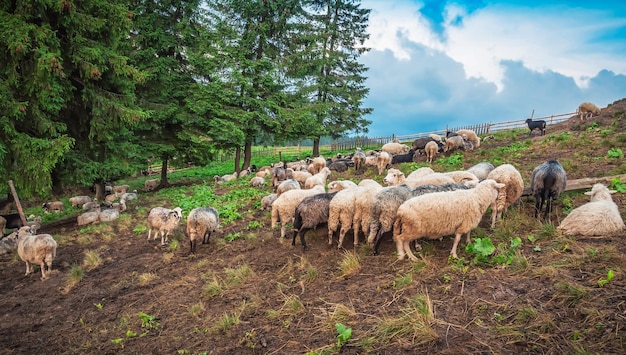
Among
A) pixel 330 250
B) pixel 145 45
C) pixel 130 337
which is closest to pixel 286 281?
pixel 330 250

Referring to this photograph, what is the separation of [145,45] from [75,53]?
8.07m

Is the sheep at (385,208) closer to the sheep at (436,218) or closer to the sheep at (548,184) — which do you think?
the sheep at (436,218)

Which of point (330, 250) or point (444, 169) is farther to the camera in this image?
point (444, 169)

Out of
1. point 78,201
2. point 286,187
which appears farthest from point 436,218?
point 78,201

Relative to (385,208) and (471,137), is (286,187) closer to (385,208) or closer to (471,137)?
(385,208)

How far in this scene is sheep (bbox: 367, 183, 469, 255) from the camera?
5.97 metres

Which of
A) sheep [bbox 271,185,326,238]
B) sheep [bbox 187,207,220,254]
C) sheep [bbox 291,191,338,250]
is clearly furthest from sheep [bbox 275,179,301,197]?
sheep [bbox 291,191,338,250]

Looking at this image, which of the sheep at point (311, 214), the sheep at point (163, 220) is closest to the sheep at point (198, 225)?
the sheep at point (163, 220)

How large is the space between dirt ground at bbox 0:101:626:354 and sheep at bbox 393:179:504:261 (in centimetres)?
37

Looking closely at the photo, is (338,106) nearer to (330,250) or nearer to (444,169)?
(444,169)

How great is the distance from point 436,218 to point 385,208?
1.01 metres

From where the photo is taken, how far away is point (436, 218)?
5.30 meters

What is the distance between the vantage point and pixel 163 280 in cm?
688

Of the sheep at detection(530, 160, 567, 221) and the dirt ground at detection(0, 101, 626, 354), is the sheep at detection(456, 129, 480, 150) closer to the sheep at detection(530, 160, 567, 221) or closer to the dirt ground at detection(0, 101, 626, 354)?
the dirt ground at detection(0, 101, 626, 354)
